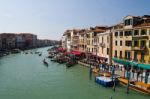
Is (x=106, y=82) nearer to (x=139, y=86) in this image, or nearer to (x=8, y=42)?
(x=139, y=86)

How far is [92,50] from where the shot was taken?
4919cm

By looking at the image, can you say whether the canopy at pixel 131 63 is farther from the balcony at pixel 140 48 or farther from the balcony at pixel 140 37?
the balcony at pixel 140 37

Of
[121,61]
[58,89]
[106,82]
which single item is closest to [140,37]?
[121,61]

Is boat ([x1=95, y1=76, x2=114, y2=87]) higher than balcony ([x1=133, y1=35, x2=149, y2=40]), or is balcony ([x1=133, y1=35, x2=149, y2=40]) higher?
balcony ([x1=133, y1=35, x2=149, y2=40])

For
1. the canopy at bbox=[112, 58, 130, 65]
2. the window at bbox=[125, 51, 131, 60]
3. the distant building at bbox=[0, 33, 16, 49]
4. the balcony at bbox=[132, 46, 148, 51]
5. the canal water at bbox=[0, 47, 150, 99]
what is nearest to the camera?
the canal water at bbox=[0, 47, 150, 99]

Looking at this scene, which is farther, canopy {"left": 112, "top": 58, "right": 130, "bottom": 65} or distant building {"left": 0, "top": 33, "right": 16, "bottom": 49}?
distant building {"left": 0, "top": 33, "right": 16, "bottom": 49}

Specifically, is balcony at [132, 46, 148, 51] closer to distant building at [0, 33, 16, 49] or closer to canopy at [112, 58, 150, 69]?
canopy at [112, 58, 150, 69]

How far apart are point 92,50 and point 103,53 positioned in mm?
7205

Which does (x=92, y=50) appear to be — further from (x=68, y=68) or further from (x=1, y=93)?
(x=1, y=93)

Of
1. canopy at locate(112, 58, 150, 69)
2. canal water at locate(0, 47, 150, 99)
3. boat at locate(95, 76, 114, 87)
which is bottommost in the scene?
canal water at locate(0, 47, 150, 99)

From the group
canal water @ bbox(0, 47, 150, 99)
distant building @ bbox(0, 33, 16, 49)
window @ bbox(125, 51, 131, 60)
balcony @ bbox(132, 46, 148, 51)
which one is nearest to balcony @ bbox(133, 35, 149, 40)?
balcony @ bbox(132, 46, 148, 51)

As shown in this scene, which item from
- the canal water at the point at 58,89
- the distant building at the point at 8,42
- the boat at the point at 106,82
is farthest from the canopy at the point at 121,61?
the distant building at the point at 8,42

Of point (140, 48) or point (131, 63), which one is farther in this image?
point (131, 63)

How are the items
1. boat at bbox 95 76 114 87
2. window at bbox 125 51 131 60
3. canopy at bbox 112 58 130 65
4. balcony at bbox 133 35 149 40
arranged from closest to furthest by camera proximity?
boat at bbox 95 76 114 87
balcony at bbox 133 35 149 40
canopy at bbox 112 58 130 65
window at bbox 125 51 131 60
